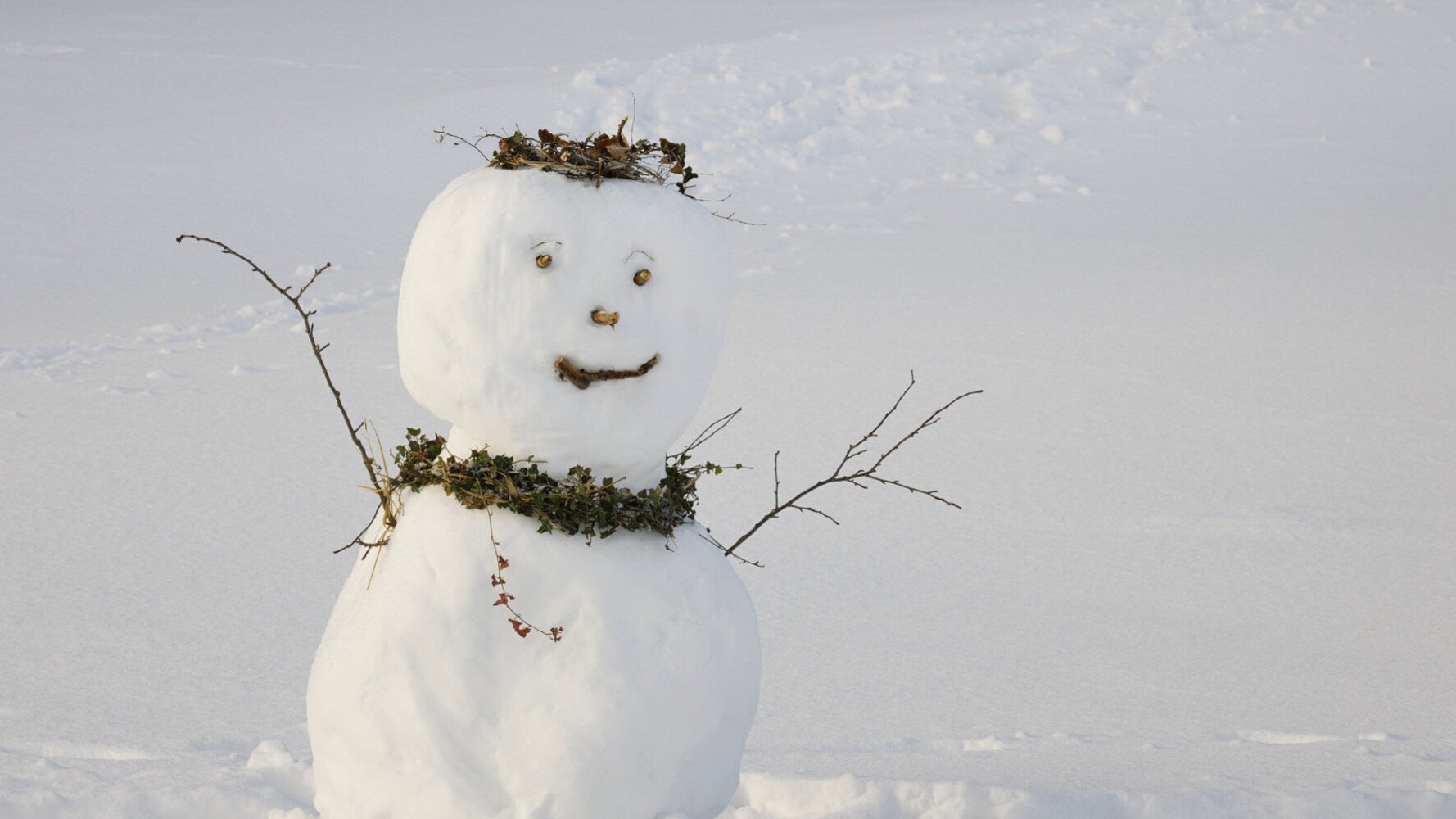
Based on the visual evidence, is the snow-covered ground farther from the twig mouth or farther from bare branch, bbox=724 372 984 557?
the twig mouth

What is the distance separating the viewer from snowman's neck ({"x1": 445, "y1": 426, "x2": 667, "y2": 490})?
266 centimetres

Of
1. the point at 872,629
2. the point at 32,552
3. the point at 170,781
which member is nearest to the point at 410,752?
the point at 170,781

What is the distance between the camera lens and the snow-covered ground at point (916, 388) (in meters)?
3.96

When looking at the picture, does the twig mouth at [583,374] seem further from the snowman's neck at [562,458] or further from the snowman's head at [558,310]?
the snowman's neck at [562,458]

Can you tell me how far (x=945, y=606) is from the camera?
4.72 m

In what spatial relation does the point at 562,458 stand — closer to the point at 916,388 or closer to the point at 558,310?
the point at 558,310

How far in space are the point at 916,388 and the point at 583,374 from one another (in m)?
4.10

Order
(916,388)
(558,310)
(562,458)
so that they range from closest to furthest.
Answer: (558,310) → (562,458) → (916,388)

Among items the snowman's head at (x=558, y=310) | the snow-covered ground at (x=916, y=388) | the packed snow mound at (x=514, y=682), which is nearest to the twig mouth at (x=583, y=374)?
the snowman's head at (x=558, y=310)

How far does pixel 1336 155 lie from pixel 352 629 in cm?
922

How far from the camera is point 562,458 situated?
2668 mm

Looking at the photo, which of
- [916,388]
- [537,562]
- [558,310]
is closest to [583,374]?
[558,310]

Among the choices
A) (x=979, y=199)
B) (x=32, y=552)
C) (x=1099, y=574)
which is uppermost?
(x=979, y=199)

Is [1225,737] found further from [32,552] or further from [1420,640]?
[32,552]
